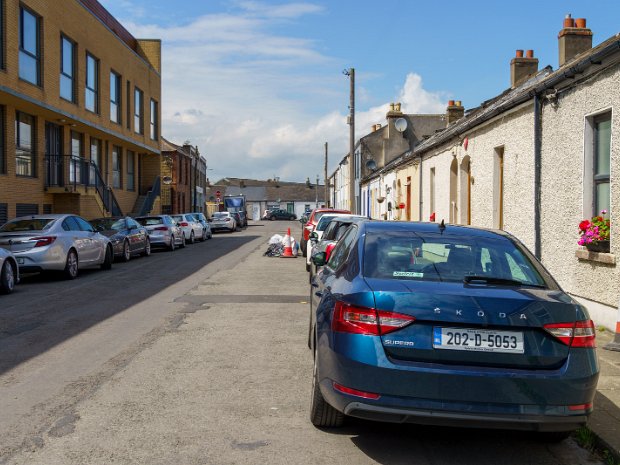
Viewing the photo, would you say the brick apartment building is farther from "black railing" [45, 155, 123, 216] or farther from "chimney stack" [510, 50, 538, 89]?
"chimney stack" [510, 50, 538, 89]

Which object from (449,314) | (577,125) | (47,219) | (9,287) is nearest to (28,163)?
(47,219)

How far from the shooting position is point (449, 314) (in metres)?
3.98

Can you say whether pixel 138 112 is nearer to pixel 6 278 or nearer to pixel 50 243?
pixel 50 243

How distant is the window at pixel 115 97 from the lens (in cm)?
3044

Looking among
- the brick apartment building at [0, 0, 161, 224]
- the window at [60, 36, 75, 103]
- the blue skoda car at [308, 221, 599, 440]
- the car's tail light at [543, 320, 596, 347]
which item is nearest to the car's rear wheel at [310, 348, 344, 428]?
the blue skoda car at [308, 221, 599, 440]

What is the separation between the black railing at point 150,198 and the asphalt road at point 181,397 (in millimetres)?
23129

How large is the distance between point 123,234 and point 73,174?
668 centimetres

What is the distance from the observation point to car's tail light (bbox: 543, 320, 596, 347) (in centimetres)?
402

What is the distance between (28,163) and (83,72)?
584cm

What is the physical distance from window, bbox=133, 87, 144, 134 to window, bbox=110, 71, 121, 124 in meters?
2.23

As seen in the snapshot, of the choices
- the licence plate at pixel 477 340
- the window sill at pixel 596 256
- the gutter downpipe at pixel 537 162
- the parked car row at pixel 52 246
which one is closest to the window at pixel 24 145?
the parked car row at pixel 52 246

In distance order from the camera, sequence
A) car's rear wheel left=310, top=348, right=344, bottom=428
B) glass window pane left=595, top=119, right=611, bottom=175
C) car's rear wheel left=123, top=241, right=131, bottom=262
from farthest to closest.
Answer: car's rear wheel left=123, top=241, right=131, bottom=262, glass window pane left=595, top=119, right=611, bottom=175, car's rear wheel left=310, top=348, right=344, bottom=428

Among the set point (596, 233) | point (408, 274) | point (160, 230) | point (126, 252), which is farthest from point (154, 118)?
point (408, 274)

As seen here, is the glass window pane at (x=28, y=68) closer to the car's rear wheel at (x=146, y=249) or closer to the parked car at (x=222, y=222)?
the car's rear wheel at (x=146, y=249)
